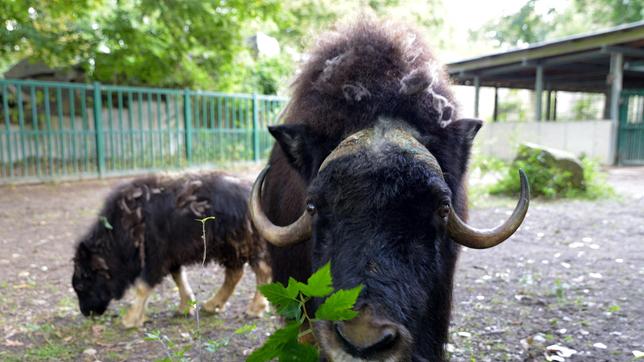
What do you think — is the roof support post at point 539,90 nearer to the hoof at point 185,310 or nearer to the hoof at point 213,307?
the hoof at point 213,307

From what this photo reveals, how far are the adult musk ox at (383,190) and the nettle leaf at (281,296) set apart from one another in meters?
0.20

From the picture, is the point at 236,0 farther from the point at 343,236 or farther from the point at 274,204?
the point at 343,236

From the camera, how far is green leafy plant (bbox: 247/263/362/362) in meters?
1.64

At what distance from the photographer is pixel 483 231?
7.86 feet

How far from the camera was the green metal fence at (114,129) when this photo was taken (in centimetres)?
1222

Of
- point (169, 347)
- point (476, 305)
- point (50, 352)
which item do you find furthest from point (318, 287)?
point (476, 305)

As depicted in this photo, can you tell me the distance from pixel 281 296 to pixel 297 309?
2.9 inches

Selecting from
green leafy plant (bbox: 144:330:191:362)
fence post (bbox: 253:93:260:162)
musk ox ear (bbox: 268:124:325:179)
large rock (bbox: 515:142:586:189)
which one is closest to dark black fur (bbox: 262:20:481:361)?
musk ox ear (bbox: 268:124:325:179)

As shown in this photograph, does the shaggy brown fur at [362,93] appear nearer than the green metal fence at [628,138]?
Yes

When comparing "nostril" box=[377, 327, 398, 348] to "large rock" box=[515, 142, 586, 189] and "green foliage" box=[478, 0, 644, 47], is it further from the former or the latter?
"green foliage" box=[478, 0, 644, 47]

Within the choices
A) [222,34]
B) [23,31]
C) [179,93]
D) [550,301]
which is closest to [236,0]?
[222,34]

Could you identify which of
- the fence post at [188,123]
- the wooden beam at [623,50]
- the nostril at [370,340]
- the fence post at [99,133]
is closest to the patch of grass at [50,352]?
the nostril at [370,340]

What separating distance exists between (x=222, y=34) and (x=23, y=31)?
5.24 metres

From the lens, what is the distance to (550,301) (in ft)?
15.4
